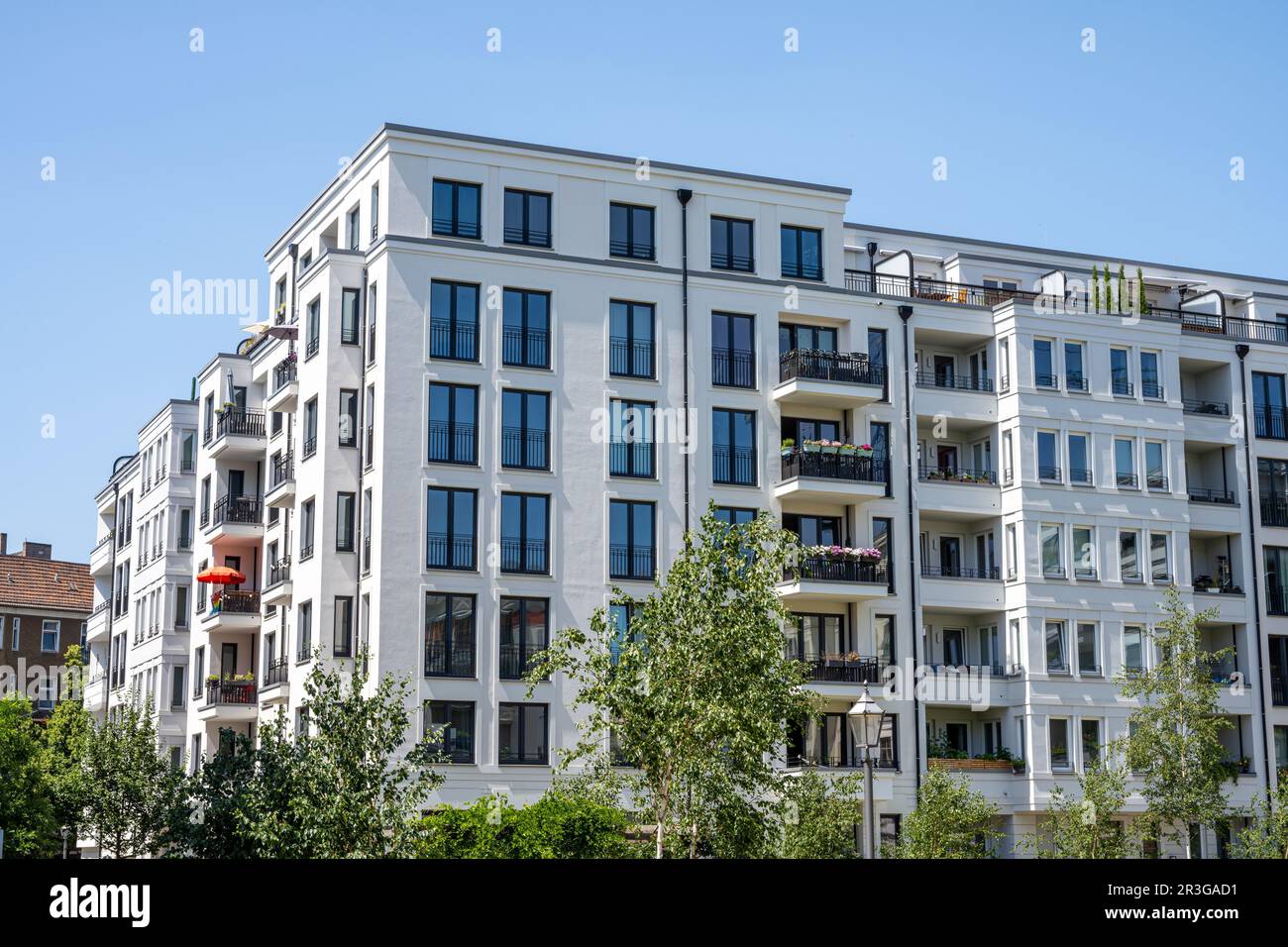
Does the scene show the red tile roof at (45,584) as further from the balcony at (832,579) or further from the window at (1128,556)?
the window at (1128,556)

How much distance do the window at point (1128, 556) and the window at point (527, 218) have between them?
902 inches

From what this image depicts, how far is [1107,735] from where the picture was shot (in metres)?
57.5

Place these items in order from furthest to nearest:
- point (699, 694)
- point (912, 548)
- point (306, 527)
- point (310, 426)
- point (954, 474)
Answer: point (954, 474) → point (912, 548) → point (310, 426) → point (306, 527) → point (699, 694)

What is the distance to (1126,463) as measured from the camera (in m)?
60.0

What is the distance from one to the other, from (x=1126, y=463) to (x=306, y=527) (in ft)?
94.4

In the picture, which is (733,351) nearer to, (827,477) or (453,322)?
(827,477)

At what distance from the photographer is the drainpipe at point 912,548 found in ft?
183

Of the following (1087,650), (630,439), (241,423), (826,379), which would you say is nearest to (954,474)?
(826,379)

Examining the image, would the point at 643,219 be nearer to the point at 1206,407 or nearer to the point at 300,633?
the point at 300,633

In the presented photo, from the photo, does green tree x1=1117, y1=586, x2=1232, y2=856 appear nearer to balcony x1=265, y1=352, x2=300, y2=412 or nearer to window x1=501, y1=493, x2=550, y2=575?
window x1=501, y1=493, x2=550, y2=575

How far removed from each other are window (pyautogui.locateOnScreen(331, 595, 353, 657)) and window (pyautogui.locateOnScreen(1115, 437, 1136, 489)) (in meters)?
27.4
